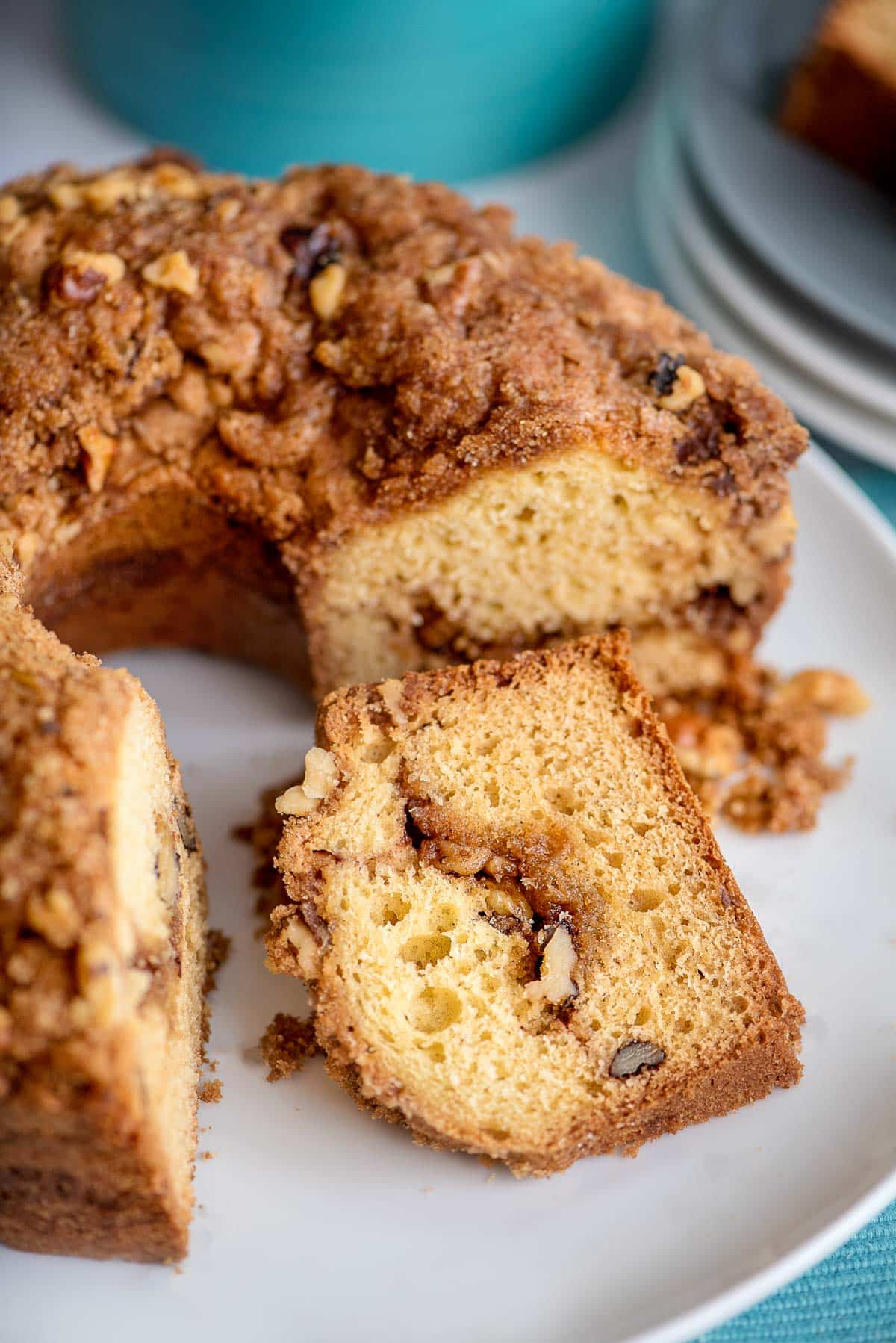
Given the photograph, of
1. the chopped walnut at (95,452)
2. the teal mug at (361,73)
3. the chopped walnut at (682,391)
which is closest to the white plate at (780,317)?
the teal mug at (361,73)

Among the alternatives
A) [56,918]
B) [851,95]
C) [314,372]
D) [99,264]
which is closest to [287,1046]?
[56,918]

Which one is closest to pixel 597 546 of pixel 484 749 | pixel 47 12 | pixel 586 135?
pixel 484 749

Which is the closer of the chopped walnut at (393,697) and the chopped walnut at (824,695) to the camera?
the chopped walnut at (393,697)

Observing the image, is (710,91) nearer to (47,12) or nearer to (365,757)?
(47,12)

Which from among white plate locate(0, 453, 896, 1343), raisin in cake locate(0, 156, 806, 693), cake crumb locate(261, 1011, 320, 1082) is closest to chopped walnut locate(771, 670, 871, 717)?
raisin in cake locate(0, 156, 806, 693)

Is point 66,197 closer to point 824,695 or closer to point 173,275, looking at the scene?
point 173,275

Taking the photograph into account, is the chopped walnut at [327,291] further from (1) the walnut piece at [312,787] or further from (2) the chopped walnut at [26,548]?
(1) the walnut piece at [312,787]
